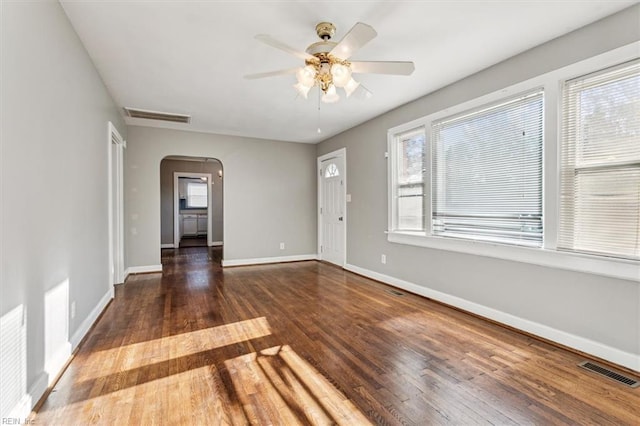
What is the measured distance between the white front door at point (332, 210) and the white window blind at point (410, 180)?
1416 millimetres

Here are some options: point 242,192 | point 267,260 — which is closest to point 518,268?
point 267,260

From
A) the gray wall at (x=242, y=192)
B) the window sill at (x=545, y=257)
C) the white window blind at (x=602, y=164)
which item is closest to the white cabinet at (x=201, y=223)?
the gray wall at (x=242, y=192)

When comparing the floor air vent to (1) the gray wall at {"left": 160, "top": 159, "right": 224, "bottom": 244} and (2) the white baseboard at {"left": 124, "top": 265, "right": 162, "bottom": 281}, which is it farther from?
(1) the gray wall at {"left": 160, "top": 159, "right": 224, "bottom": 244}

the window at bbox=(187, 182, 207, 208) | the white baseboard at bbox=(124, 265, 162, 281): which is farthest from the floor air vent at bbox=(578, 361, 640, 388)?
the window at bbox=(187, 182, 207, 208)

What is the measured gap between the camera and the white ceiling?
221 cm

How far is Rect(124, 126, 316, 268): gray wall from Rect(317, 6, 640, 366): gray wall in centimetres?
196

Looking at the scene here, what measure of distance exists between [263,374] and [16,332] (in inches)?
53.0

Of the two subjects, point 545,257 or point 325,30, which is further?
point 545,257

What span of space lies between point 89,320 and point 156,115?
307cm

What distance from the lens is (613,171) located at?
228 centimetres

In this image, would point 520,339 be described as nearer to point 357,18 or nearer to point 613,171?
point 613,171

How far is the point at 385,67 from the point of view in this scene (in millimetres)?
2357

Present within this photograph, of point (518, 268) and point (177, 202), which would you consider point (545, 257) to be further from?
point (177, 202)

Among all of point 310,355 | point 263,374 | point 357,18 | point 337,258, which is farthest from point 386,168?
point 263,374
